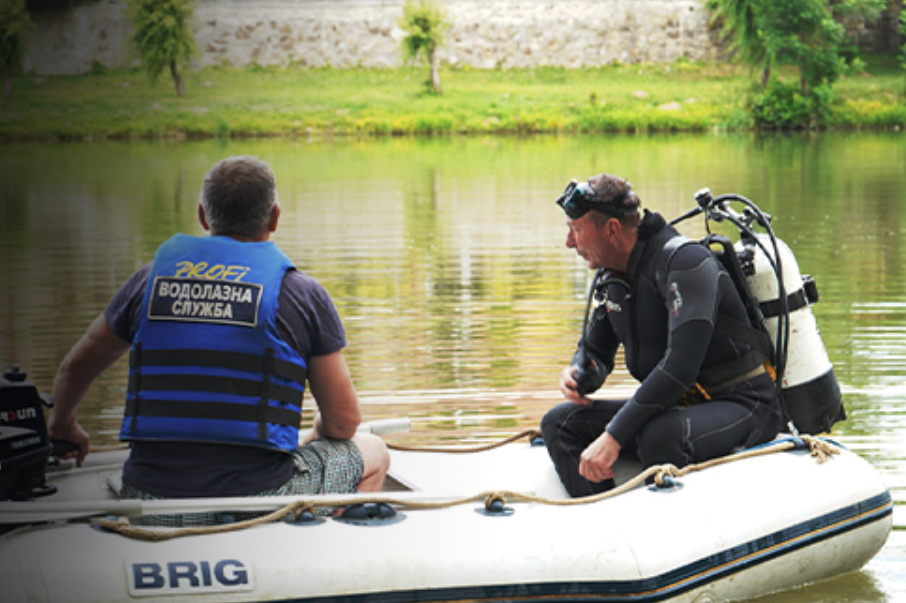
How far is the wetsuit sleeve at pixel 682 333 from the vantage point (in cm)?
382

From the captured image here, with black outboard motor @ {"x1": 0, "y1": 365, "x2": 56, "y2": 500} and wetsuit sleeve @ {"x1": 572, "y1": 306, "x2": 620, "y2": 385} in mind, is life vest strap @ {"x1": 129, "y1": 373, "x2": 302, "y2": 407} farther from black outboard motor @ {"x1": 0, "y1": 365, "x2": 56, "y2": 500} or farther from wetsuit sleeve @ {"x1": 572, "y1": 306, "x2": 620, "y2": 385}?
wetsuit sleeve @ {"x1": 572, "y1": 306, "x2": 620, "y2": 385}

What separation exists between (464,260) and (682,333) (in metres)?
8.49

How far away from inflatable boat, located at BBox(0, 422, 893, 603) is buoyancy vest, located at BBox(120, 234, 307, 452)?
0.22 metres

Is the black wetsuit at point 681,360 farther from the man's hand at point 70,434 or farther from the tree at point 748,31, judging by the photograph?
the tree at point 748,31

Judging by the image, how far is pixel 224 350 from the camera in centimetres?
333

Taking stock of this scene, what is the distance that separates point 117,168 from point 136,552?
2376 cm

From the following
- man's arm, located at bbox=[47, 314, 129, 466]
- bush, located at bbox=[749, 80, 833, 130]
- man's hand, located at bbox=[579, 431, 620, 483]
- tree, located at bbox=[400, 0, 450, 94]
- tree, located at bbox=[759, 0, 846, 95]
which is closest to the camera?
man's arm, located at bbox=[47, 314, 129, 466]

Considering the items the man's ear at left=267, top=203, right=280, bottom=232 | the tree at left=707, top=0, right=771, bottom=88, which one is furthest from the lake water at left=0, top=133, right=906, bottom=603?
the tree at left=707, top=0, right=771, bottom=88

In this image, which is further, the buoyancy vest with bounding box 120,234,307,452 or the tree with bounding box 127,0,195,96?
the tree with bounding box 127,0,195,96

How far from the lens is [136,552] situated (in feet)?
10.9

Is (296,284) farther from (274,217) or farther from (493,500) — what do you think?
(493,500)

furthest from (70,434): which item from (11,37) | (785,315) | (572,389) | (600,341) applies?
(11,37)

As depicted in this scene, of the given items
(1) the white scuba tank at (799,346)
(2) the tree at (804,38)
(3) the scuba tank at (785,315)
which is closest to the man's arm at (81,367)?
(3) the scuba tank at (785,315)

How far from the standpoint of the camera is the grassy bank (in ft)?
130
